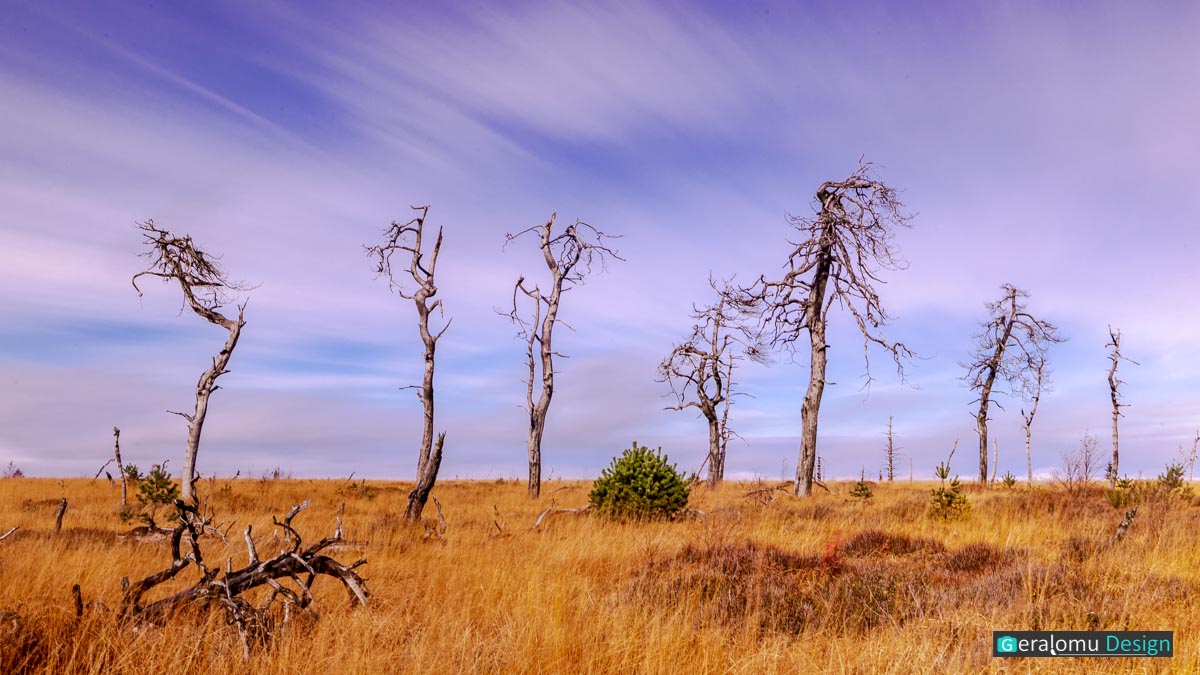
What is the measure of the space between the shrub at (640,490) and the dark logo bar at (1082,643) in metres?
8.84

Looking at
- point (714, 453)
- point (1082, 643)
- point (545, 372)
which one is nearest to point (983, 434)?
point (714, 453)

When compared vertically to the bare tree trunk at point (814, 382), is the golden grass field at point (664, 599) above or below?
below

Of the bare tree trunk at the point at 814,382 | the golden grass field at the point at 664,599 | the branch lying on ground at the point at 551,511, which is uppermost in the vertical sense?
the bare tree trunk at the point at 814,382

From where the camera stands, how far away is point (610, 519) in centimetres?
1353

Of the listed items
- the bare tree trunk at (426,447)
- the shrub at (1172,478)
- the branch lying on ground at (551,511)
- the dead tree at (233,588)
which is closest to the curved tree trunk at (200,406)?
the bare tree trunk at (426,447)

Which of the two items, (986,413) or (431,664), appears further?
(986,413)

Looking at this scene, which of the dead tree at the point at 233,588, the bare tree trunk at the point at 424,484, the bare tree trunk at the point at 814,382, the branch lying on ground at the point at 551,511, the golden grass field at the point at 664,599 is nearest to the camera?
the golden grass field at the point at 664,599

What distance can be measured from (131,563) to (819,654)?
7899mm

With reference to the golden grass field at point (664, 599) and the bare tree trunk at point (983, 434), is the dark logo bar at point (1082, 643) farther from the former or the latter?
the bare tree trunk at point (983, 434)

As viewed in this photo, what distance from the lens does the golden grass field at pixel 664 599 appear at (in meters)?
4.49

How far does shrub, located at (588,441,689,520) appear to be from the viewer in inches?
541

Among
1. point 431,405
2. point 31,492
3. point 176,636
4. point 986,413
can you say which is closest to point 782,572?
point 176,636

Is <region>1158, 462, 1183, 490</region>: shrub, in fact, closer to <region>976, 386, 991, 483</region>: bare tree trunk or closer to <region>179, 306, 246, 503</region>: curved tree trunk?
<region>976, 386, 991, 483</region>: bare tree trunk

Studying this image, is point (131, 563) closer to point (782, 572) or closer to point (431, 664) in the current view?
point (431, 664)
